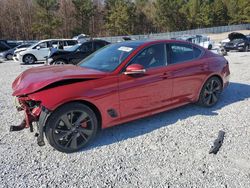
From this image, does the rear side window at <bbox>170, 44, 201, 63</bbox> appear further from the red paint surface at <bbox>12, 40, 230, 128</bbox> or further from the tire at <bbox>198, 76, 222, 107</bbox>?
the tire at <bbox>198, 76, 222, 107</bbox>

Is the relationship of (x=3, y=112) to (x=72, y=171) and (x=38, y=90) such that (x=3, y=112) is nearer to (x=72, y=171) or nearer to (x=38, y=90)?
(x=38, y=90)

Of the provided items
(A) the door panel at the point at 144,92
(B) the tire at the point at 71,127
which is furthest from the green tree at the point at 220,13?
(B) the tire at the point at 71,127

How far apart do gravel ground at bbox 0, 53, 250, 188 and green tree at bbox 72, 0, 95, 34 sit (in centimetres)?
4650

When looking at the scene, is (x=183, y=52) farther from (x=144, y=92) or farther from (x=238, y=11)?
(x=238, y=11)

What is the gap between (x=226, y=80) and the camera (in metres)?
5.70

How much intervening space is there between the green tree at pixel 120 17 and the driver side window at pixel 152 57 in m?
47.9

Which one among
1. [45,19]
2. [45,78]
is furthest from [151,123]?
[45,19]

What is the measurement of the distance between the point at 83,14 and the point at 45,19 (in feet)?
30.9

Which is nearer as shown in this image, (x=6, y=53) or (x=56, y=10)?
(x=6, y=53)

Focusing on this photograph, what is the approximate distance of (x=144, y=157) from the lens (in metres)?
3.52

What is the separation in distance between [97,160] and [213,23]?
226 ft

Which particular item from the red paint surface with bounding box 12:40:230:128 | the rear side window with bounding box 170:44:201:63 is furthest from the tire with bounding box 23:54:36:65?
the rear side window with bounding box 170:44:201:63

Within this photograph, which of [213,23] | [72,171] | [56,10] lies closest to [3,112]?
[72,171]

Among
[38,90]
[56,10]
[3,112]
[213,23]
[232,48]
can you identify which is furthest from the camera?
[213,23]
